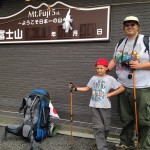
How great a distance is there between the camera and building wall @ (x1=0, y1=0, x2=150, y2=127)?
561 cm

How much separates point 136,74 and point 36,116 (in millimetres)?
2233

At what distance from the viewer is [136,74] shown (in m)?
4.26

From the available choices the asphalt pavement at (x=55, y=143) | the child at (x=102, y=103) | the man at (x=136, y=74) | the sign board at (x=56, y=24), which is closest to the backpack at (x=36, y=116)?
the asphalt pavement at (x=55, y=143)

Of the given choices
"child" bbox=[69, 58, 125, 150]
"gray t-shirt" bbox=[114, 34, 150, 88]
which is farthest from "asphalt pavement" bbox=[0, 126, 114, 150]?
"gray t-shirt" bbox=[114, 34, 150, 88]

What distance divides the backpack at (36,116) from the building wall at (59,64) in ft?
3.11

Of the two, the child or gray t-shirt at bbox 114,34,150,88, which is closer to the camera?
gray t-shirt at bbox 114,34,150,88

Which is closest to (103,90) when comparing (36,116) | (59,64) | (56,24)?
(36,116)

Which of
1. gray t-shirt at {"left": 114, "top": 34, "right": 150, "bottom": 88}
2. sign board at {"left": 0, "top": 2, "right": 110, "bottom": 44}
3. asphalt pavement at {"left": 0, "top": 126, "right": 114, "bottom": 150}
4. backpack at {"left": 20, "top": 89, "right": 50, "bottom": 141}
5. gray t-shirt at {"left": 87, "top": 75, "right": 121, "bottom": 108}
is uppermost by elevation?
sign board at {"left": 0, "top": 2, "right": 110, "bottom": 44}

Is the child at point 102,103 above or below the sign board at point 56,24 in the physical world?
below

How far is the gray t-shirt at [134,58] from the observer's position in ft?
13.9

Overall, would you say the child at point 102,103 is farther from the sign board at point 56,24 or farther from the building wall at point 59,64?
the sign board at point 56,24

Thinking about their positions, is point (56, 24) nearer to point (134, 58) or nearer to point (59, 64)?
point (59, 64)

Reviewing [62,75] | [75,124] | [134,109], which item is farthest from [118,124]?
[62,75]

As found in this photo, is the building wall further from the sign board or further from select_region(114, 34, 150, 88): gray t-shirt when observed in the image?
select_region(114, 34, 150, 88): gray t-shirt
